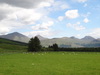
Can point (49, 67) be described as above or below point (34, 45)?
below

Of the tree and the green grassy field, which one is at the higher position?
the tree

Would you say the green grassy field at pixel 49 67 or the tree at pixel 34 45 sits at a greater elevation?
the tree at pixel 34 45

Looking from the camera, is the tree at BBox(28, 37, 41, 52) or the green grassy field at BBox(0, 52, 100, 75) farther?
the tree at BBox(28, 37, 41, 52)

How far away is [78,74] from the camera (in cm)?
2150

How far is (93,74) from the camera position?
21.4 metres

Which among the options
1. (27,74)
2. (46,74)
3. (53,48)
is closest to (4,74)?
(27,74)

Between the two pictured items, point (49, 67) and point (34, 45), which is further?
point (34, 45)

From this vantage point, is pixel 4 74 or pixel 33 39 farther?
pixel 33 39

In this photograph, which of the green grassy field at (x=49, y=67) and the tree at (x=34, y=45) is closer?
the green grassy field at (x=49, y=67)

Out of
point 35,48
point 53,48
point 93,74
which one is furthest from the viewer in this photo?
point 53,48

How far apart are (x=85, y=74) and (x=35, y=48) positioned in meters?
110

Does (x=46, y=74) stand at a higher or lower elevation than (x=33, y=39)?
lower

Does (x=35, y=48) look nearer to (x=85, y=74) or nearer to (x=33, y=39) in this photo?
(x=33, y=39)

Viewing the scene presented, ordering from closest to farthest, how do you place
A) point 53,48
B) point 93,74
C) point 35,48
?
point 93,74
point 35,48
point 53,48
